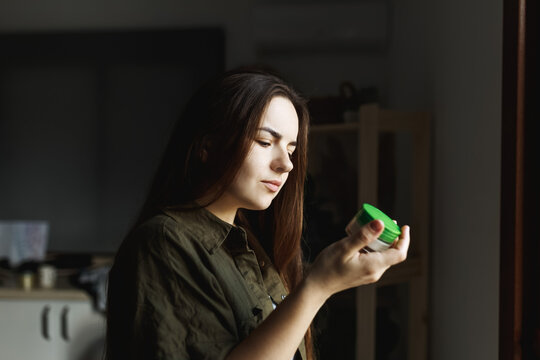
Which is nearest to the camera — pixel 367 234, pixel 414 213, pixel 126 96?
pixel 367 234

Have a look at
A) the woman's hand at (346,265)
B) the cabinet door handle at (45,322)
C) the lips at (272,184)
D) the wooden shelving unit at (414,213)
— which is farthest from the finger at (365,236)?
the cabinet door handle at (45,322)

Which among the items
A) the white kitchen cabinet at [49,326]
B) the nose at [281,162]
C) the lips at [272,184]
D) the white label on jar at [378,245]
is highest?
the nose at [281,162]

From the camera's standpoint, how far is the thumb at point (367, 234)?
67 centimetres

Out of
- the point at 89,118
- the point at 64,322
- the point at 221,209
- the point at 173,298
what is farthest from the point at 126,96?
the point at 173,298

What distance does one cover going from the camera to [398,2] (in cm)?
238

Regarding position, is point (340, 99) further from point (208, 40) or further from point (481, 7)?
point (208, 40)

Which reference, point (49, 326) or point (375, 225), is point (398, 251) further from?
point (49, 326)

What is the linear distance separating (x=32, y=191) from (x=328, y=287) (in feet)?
7.78

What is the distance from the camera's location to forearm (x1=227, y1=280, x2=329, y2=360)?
27.1 inches

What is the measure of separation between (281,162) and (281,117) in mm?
75

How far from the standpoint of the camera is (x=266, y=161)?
81 cm

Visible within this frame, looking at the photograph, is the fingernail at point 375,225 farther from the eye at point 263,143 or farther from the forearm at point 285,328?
the eye at point 263,143

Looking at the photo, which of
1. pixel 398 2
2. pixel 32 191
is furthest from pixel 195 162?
pixel 32 191

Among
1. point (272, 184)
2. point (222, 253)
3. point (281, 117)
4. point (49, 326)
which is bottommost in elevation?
point (49, 326)
